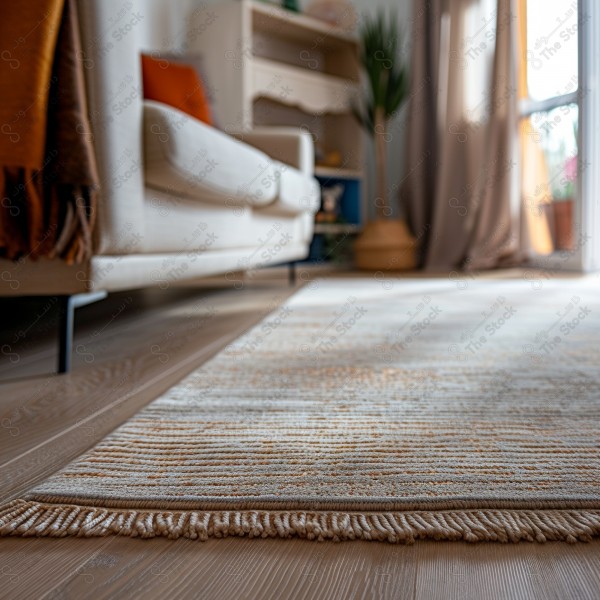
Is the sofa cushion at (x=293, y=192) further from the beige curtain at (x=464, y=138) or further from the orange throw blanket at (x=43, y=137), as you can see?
the orange throw blanket at (x=43, y=137)

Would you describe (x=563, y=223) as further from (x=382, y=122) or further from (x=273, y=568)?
(x=273, y=568)

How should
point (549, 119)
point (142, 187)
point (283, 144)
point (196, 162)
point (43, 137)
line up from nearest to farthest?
point (43, 137), point (142, 187), point (196, 162), point (283, 144), point (549, 119)

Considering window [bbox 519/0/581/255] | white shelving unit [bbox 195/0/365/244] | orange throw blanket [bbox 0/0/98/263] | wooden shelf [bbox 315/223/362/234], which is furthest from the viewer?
wooden shelf [bbox 315/223/362/234]

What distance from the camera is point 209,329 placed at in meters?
1.67

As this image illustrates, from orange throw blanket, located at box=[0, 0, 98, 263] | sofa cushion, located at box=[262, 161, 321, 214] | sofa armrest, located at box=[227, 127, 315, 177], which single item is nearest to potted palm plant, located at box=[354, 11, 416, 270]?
sofa cushion, located at box=[262, 161, 321, 214]

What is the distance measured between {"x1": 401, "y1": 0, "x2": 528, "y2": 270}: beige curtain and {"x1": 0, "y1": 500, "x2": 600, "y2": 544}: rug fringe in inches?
132

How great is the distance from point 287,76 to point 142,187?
9.16ft

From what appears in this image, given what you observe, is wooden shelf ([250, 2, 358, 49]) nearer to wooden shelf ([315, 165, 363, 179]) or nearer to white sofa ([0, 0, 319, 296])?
wooden shelf ([315, 165, 363, 179])

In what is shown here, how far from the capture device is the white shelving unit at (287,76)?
12.2 ft

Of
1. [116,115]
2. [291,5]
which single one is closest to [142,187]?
[116,115]

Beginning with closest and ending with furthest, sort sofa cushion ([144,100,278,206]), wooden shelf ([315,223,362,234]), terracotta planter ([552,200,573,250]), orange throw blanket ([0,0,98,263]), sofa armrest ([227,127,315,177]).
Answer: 1. orange throw blanket ([0,0,98,263])
2. sofa cushion ([144,100,278,206])
3. sofa armrest ([227,127,315,177])
4. terracotta planter ([552,200,573,250])
5. wooden shelf ([315,223,362,234])

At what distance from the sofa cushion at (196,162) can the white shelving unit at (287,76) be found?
1547 mm

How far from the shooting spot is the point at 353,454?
26.4 inches

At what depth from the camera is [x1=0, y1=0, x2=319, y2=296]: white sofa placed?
1198 mm
